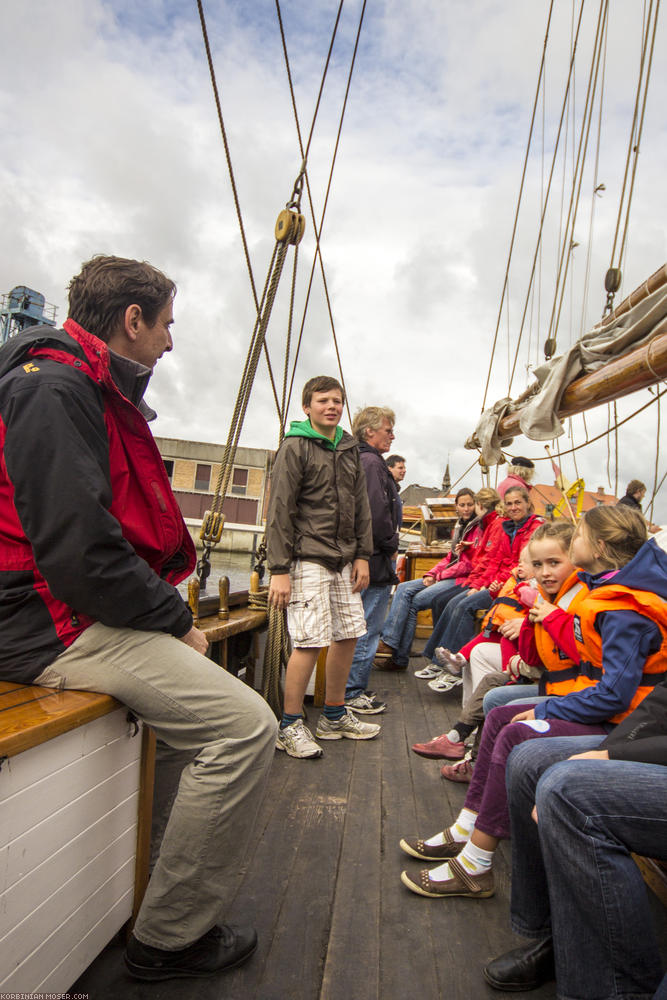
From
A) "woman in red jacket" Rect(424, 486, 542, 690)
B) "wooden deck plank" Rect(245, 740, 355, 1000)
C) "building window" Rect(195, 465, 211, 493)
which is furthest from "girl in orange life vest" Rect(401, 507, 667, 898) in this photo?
"building window" Rect(195, 465, 211, 493)

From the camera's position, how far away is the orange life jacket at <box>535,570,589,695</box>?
192 centimetres

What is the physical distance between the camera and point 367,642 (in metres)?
3.71

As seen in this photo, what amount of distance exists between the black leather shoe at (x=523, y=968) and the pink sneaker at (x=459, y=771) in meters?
1.08

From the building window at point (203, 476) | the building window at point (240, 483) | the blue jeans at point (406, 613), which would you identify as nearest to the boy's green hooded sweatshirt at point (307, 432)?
the blue jeans at point (406, 613)

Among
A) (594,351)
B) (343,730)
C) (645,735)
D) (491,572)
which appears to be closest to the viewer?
(645,735)

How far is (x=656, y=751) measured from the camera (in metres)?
1.26

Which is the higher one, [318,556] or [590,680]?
[318,556]

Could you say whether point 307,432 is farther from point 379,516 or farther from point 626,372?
point 626,372

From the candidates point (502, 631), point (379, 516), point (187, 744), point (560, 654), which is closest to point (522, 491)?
point (379, 516)

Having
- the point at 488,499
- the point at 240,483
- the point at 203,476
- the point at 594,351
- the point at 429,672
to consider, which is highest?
the point at 203,476

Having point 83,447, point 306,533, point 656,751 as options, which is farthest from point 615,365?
point 83,447

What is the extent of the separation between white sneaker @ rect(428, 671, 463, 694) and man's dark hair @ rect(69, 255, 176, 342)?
300 cm

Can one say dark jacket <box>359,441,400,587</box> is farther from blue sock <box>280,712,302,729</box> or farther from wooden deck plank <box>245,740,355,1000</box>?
wooden deck plank <box>245,740,355,1000</box>

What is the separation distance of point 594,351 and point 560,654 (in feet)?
5.84
